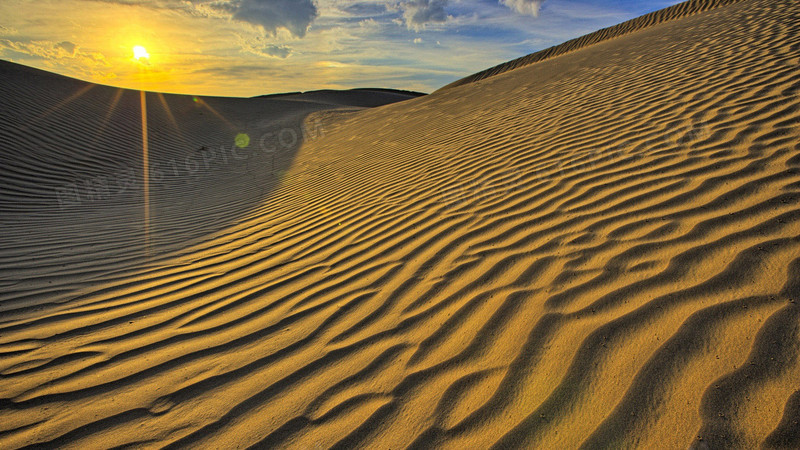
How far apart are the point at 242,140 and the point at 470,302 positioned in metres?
13.2

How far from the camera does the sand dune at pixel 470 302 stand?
61.7 inches

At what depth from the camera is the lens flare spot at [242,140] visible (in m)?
12.8

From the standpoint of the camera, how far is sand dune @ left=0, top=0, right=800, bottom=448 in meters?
1.57

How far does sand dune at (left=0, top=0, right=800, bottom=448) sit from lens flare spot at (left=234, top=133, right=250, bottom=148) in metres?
7.78

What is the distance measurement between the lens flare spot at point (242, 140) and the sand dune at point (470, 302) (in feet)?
25.5

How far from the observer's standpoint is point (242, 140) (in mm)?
13727

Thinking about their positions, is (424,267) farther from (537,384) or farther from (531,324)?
(537,384)

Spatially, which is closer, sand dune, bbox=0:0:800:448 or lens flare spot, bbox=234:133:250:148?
sand dune, bbox=0:0:800:448

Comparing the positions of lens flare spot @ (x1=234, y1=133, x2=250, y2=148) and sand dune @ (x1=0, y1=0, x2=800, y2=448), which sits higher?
lens flare spot @ (x1=234, y1=133, x2=250, y2=148)

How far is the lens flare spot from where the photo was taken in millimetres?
12766

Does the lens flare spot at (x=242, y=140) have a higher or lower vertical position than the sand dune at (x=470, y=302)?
higher

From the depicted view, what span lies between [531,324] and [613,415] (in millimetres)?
569

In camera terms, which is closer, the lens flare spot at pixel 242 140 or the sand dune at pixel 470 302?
the sand dune at pixel 470 302

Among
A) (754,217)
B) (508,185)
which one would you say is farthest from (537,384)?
(508,185)
